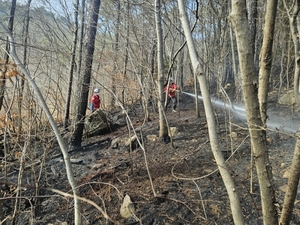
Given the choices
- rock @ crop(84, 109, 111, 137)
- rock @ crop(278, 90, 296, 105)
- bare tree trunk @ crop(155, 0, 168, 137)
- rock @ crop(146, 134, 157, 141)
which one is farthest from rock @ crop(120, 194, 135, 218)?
rock @ crop(278, 90, 296, 105)

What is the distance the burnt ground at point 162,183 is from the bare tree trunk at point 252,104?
0.57 meters

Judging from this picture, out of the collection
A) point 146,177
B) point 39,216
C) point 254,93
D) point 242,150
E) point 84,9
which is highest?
point 84,9

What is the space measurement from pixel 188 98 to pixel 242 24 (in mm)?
13290

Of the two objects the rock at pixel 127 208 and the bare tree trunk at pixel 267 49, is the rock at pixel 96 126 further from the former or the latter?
the bare tree trunk at pixel 267 49

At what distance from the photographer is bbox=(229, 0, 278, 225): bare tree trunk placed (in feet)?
4.36

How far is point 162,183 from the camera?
13.7 ft

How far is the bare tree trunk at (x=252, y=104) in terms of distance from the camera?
4.36 ft

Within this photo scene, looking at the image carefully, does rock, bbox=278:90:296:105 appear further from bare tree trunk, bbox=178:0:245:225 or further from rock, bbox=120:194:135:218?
bare tree trunk, bbox=178:0:245:225

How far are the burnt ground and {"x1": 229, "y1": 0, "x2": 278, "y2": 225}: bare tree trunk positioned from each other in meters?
0.57

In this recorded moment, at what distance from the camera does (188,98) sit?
1448cm

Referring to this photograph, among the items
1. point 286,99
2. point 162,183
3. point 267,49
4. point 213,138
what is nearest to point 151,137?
point 162,183

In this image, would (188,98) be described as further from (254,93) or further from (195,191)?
(254,93)

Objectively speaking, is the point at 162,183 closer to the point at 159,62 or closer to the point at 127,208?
the point at 127,208

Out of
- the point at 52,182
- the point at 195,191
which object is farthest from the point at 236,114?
the point at 52,182
